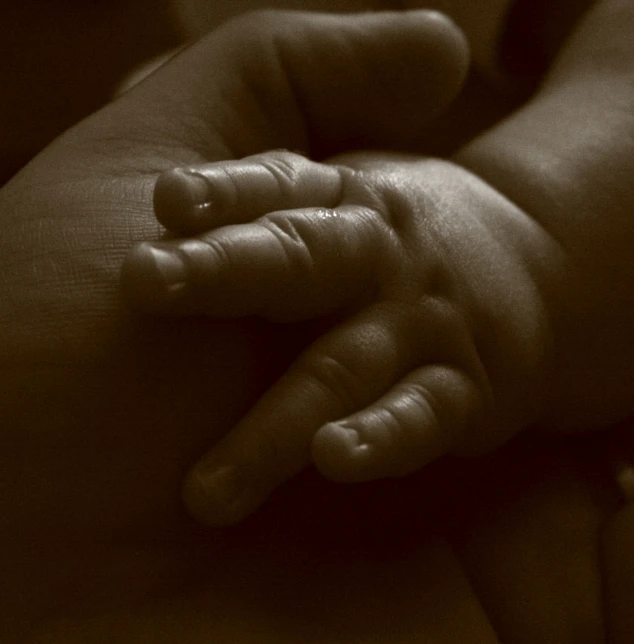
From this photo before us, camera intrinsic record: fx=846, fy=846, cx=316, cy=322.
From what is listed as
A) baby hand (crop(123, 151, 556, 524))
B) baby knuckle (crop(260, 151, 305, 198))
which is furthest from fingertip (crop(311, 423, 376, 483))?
baby knuckle (crop(260, 151, 305, 198))

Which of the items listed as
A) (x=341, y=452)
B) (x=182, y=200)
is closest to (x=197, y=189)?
(x=182, y=200)

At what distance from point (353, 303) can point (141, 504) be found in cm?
12

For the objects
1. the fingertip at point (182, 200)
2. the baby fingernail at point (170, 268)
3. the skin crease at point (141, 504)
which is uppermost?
the fingertip at point (182, 200)

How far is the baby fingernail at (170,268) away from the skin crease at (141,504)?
0.04 metres

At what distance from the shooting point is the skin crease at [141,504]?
1.10 ft

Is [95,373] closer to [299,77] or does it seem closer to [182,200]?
[182,200]

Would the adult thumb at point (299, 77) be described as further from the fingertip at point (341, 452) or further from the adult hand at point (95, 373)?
the fingertip at point (341, 452)

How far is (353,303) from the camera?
373 mm

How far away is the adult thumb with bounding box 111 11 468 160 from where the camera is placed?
450mm

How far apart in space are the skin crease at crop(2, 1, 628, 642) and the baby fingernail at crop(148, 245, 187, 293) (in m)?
0.04

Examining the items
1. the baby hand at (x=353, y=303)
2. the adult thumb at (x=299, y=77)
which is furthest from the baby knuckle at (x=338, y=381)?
the adult thumb at (x=299, y=77)

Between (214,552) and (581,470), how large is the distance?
0.21 m

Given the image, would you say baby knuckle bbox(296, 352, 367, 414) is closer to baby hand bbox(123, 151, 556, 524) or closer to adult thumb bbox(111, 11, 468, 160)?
baby hand bbox(123, 151, 556, 524)

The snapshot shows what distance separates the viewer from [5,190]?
1.29 feet
